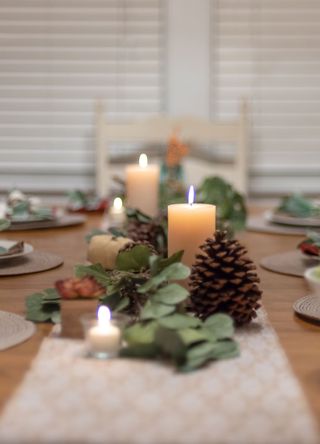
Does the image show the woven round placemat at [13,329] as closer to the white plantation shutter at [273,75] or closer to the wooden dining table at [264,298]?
the wooden dining table at [264,298]

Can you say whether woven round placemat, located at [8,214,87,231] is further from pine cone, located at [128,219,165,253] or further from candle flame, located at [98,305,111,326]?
candle flame, located at [98,305,111,326]

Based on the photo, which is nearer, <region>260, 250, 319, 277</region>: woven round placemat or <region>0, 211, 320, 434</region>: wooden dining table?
<region>0, 211, 320, 434</region>: wooden dining table

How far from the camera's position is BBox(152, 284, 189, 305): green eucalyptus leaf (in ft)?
2.79

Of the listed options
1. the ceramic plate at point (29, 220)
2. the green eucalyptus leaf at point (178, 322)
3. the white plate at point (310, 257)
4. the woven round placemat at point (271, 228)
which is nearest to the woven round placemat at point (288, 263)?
the white plate at point (310, 257)

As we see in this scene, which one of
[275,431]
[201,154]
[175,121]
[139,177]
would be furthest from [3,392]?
[201,154]

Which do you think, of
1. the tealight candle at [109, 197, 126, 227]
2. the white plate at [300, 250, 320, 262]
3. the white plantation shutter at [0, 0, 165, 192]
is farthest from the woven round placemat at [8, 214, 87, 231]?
the white plantation shutter at [0, 0, 165, 192]

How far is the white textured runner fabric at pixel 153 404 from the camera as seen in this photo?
0.61 metres

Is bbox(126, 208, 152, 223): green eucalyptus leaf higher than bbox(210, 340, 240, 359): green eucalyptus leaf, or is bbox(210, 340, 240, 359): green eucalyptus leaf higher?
bbox(126, 208, 152, 223): green eucalyptus leaf

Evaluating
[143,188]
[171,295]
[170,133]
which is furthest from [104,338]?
[170,133]

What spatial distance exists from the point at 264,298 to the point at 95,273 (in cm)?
26

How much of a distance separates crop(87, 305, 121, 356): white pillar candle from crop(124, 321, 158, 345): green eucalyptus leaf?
18mm

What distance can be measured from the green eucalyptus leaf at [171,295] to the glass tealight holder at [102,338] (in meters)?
0.08

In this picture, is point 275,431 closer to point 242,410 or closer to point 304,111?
point 242,410

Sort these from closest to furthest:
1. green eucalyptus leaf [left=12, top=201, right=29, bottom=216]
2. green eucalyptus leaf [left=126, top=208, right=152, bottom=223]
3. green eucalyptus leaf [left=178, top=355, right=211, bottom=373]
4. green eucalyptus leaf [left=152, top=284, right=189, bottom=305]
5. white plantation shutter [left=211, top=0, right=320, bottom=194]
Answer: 1. green eucalyptus leaf [left=178, top=355, right=211, bottom=373]
2. green eucalyptus leaf [left=152, top=284, right=189, bottom=305]
3. green eucalyptus leaf [left=126, top=208, right=152, bottom=223]
4. green eucalyptus leaf [left=12, top=201, right=29, bottom=216]
5. white plantation shutter [left=211, top=0, right=320, bottom=194]
